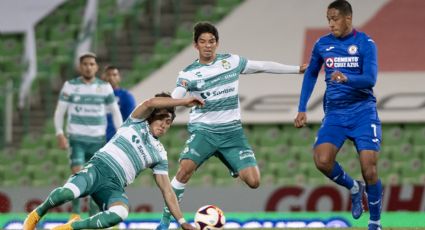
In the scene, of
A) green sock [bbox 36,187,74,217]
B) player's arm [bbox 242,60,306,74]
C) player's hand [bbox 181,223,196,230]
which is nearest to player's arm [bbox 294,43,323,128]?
player's arm [bbox 242,60,306,74]

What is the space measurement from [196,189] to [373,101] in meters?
6.73

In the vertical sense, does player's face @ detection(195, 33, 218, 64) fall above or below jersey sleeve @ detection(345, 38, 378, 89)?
above

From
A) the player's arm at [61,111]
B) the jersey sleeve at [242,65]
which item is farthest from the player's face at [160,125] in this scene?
the player's arm at [61,111]

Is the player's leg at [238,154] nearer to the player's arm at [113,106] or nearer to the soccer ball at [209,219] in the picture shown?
the soccer ball at [209,219]

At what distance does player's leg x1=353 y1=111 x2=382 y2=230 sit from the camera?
30.6ft

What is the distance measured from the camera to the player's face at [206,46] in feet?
32.7

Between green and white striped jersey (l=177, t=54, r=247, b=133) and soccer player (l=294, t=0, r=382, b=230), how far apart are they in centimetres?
80

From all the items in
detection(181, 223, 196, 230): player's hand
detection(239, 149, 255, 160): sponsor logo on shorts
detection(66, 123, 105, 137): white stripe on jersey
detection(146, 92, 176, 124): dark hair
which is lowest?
detection(181, 223, 196, 230): player's hand

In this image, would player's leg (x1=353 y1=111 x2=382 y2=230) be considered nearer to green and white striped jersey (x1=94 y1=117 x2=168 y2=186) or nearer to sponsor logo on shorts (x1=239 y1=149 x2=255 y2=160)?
sponsor logo on shorts (x1=239 y1=149 x2=255 y2=160)

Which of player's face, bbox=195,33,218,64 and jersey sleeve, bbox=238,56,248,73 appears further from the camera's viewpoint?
jersey sleeve, bbox=238,56,248,73

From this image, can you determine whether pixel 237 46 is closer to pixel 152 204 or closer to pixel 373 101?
pixel 152 204

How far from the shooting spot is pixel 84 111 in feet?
44.2

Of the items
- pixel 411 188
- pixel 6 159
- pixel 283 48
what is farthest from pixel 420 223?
pixel 6 159

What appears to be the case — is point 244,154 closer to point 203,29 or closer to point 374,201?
point 203,29
